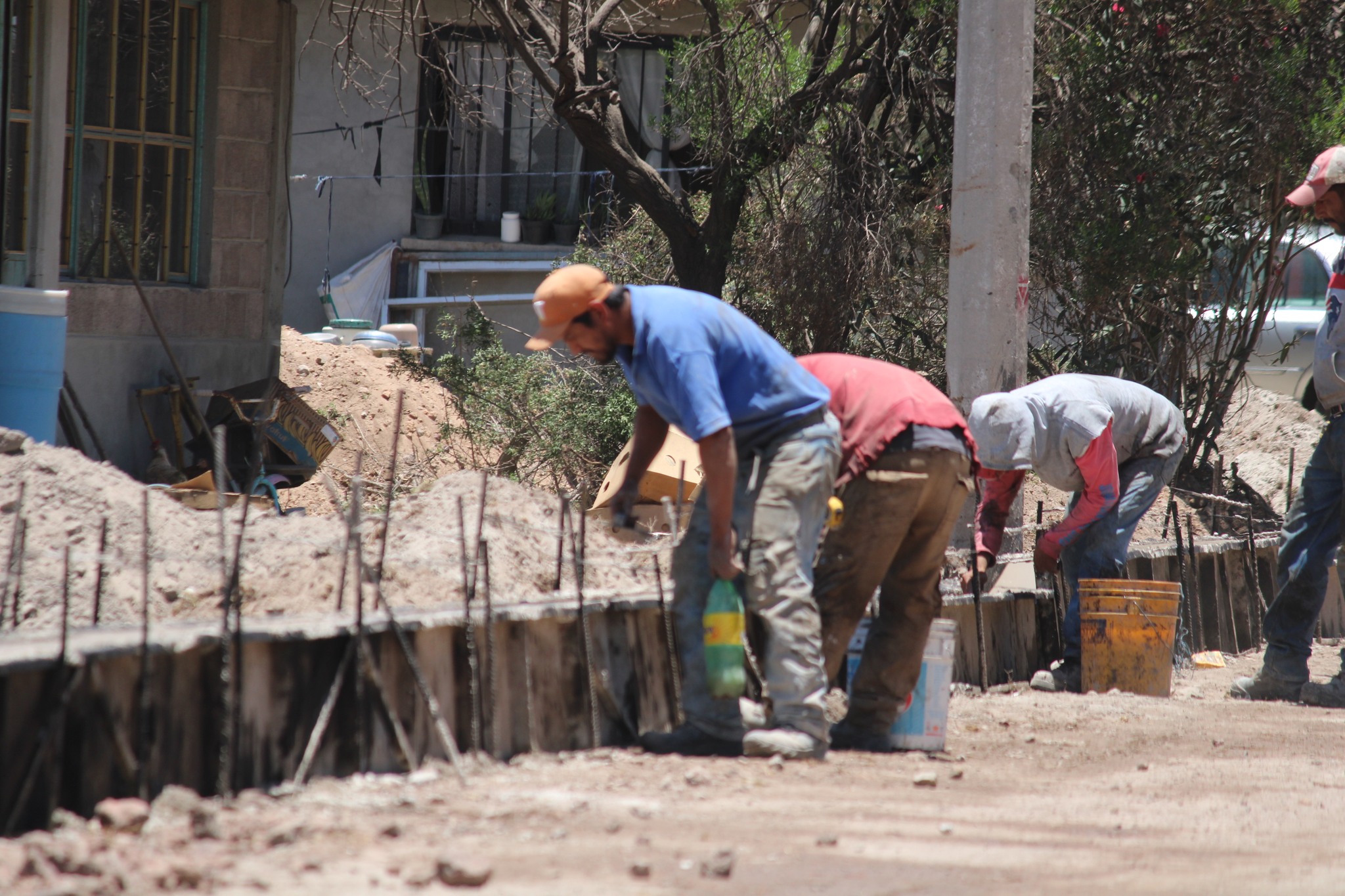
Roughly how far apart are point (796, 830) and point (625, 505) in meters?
1.34

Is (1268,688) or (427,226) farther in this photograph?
(427,226)

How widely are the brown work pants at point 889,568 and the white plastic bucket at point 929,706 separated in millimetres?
54

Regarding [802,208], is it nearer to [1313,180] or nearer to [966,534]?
[966,534]

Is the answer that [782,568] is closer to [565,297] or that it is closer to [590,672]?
[590,672]

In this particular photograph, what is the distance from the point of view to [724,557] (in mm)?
3826

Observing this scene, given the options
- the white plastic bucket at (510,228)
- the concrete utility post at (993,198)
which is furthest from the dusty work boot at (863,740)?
the white plastic bucket at (510,228)

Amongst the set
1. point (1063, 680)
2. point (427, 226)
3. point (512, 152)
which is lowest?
point (1063, 680)

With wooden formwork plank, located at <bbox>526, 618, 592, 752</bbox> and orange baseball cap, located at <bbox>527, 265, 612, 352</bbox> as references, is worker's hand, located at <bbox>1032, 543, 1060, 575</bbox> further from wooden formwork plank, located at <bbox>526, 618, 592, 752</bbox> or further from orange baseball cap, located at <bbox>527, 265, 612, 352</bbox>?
orange baseball cap, located at <bbox>527, 265, 612, 352</bbox>

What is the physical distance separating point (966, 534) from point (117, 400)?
5.44 meters

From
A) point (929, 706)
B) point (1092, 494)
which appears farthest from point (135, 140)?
point (929, 706)

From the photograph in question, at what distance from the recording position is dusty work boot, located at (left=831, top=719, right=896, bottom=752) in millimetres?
4383

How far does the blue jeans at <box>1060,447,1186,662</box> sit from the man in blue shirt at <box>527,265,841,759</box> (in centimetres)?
236

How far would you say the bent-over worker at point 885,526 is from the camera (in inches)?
165

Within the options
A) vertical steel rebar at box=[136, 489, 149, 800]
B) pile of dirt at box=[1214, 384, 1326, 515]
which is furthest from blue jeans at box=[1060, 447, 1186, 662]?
pile of dirt at box=[1214, 384, 1326, 515]
